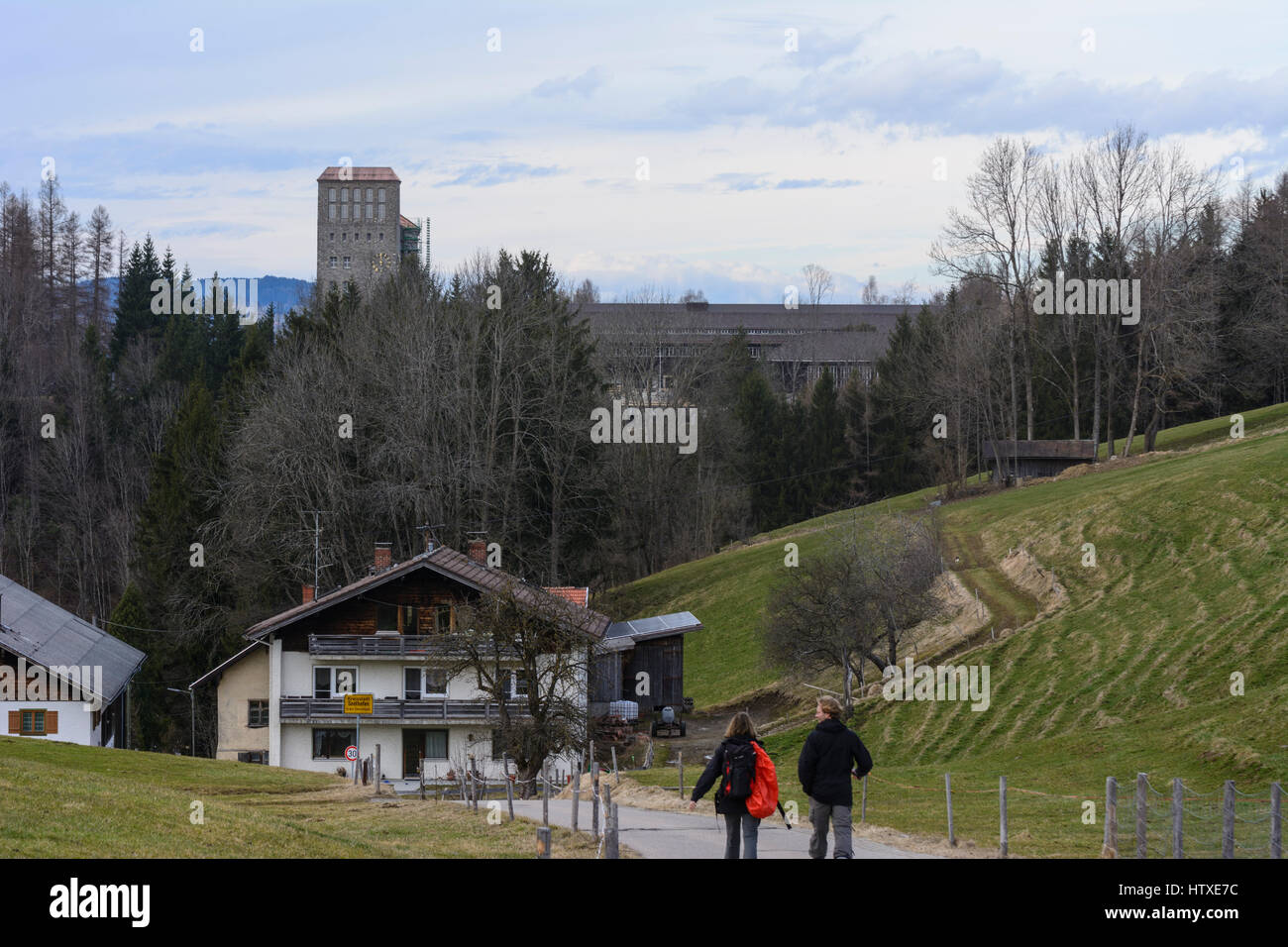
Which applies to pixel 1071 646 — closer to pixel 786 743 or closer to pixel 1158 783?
pixel 786 743

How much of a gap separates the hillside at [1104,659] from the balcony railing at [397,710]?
1069 centimetres

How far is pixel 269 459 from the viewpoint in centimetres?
5931

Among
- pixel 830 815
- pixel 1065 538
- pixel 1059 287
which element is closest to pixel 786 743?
pixel 1065 538

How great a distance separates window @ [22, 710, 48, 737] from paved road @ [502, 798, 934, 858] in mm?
Answer: 28213

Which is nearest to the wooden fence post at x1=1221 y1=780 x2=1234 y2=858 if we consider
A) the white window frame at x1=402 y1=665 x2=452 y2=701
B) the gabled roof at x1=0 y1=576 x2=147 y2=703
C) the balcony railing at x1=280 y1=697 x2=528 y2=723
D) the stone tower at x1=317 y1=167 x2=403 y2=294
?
the balcony railing at x1=280 y1=697 x2=528 y2=723

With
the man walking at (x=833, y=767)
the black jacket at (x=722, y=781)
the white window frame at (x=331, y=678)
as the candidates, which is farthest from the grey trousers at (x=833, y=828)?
the white window frame at (x=331, y=678)

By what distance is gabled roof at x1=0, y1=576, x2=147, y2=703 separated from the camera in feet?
156

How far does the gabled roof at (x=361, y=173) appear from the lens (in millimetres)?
145250

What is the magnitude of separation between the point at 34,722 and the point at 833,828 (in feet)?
131

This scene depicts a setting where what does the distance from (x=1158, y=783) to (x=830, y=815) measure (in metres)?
15.4

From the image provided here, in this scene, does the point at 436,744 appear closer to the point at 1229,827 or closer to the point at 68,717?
the point at 68,717

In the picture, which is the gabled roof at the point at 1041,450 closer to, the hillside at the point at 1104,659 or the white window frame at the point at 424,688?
the hillside at the point at 1104,659

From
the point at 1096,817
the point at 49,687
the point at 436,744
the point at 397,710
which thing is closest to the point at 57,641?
the point at 49,687

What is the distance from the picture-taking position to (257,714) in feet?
Answer: 162
